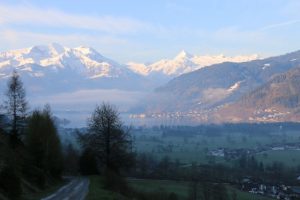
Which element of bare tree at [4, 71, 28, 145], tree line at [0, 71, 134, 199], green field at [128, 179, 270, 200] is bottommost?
green field at [128, 179, 270, 200]

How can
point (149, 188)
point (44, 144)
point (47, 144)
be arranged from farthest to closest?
point (149, 188) < point (47, 144) < point (44, 144)

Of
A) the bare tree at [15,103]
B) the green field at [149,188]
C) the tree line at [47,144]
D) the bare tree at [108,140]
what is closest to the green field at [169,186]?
the green field at [149,188]

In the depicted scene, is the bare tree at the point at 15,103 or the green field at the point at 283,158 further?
the green field at the point at 283,158

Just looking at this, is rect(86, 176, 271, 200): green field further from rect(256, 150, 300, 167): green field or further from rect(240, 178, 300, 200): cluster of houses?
rect(256, 150, 300, 167): green field

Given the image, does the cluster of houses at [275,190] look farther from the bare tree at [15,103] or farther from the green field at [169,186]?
the bare tree at [15,103]

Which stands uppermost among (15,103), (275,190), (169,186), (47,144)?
(15,103)

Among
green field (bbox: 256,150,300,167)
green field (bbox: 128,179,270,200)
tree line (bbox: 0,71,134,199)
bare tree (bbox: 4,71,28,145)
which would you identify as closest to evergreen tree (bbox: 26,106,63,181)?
tree line (bbox: 0,71,134,199)

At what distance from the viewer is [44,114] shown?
54.0 meters

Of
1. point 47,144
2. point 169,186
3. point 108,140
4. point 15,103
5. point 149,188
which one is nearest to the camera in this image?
point 47,144

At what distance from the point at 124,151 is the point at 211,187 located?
1972 cm

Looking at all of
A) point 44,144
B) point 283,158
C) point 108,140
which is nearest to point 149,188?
point 108,140

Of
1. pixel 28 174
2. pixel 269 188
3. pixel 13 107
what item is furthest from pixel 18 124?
pixel 269 188

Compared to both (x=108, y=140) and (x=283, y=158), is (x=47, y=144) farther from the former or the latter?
(x=283, y=158)

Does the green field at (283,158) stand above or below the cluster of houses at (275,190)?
above
